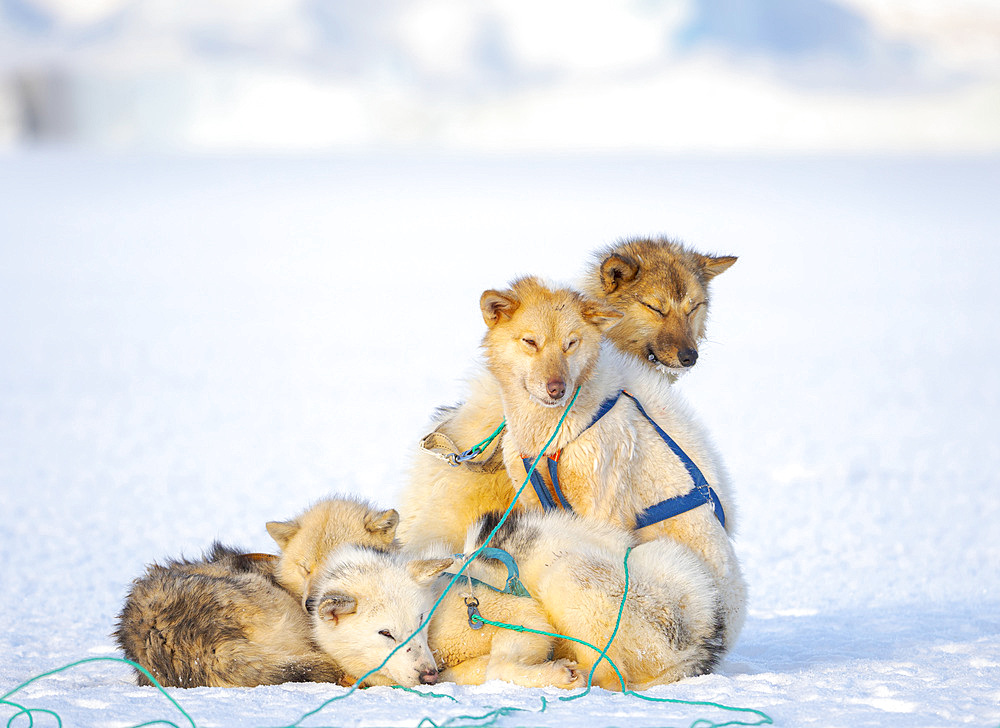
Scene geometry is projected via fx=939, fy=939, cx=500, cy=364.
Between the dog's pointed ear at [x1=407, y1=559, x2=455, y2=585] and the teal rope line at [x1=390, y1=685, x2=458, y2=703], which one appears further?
the dog's pointed ear at [x1=407, y1=559, x2=455, y2=585]

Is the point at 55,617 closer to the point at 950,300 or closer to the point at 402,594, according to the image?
the point at 402,594

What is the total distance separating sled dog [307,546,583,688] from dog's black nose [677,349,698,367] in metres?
1.29

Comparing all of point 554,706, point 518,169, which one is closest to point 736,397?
point 554,706

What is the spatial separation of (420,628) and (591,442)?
3.26ft

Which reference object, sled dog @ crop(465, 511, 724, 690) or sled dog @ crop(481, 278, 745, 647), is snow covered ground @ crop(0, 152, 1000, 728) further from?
sled dog @ crop(481, 278, 745, 647)

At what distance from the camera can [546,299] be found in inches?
153

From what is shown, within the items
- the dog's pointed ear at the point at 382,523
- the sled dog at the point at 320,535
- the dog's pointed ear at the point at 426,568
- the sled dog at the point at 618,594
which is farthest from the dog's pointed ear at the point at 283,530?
the sled dog at the point at 618,594

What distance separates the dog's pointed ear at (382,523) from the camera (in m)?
4.05

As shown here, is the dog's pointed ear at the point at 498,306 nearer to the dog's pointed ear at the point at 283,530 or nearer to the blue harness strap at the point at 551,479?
the blue harness strap at the point at 551,479

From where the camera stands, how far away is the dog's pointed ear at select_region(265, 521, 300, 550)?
13.3 ft

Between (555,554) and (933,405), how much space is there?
11032mm

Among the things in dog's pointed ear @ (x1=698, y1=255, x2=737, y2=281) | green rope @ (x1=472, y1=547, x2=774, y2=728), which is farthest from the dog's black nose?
green rope @ (x1=472, y1=547, x2=774, y2=728)

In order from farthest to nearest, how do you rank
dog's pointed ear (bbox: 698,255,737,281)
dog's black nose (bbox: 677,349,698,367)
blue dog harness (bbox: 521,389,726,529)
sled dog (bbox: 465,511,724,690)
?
dog's pointed ear (bbox: 698,255,737,281) → dog's black nose (bbox: 677,349,698,367) → blue dog harness (bbox: 521,389,726,529) → sled dog (bbox: 465,511,724,690)

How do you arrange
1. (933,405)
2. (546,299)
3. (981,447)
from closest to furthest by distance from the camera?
1. (546,299)
2. (981,447)
3. (933,405)
